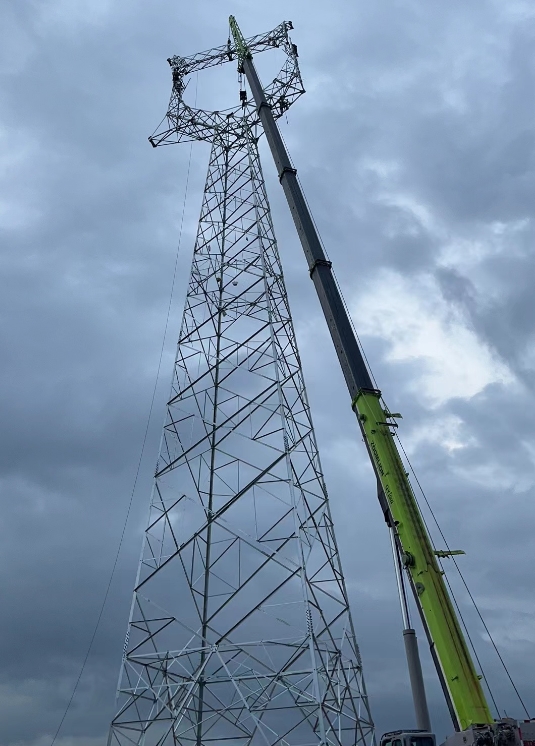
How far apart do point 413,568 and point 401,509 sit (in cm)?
158

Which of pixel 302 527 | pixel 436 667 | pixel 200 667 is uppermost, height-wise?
pixel 302 527

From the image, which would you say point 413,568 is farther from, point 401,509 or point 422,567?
point 401,509

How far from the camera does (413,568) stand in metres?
18.5

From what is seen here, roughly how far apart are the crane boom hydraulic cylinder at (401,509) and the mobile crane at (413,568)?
0.02 m

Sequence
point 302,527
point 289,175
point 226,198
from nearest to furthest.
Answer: point 302,527
point 289,175
point 226,198

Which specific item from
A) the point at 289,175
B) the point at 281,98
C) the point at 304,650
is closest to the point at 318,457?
the point at 304,650

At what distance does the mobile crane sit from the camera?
16125 mm

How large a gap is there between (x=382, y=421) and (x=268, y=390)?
821 centimetres

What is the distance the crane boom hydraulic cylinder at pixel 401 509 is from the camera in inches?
647

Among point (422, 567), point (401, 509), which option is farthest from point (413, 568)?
point (401, 509)

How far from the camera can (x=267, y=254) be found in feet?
109

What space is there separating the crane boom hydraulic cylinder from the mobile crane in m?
0.02

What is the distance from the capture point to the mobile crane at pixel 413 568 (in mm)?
16125

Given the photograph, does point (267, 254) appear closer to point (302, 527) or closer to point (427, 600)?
point (302, 527)
